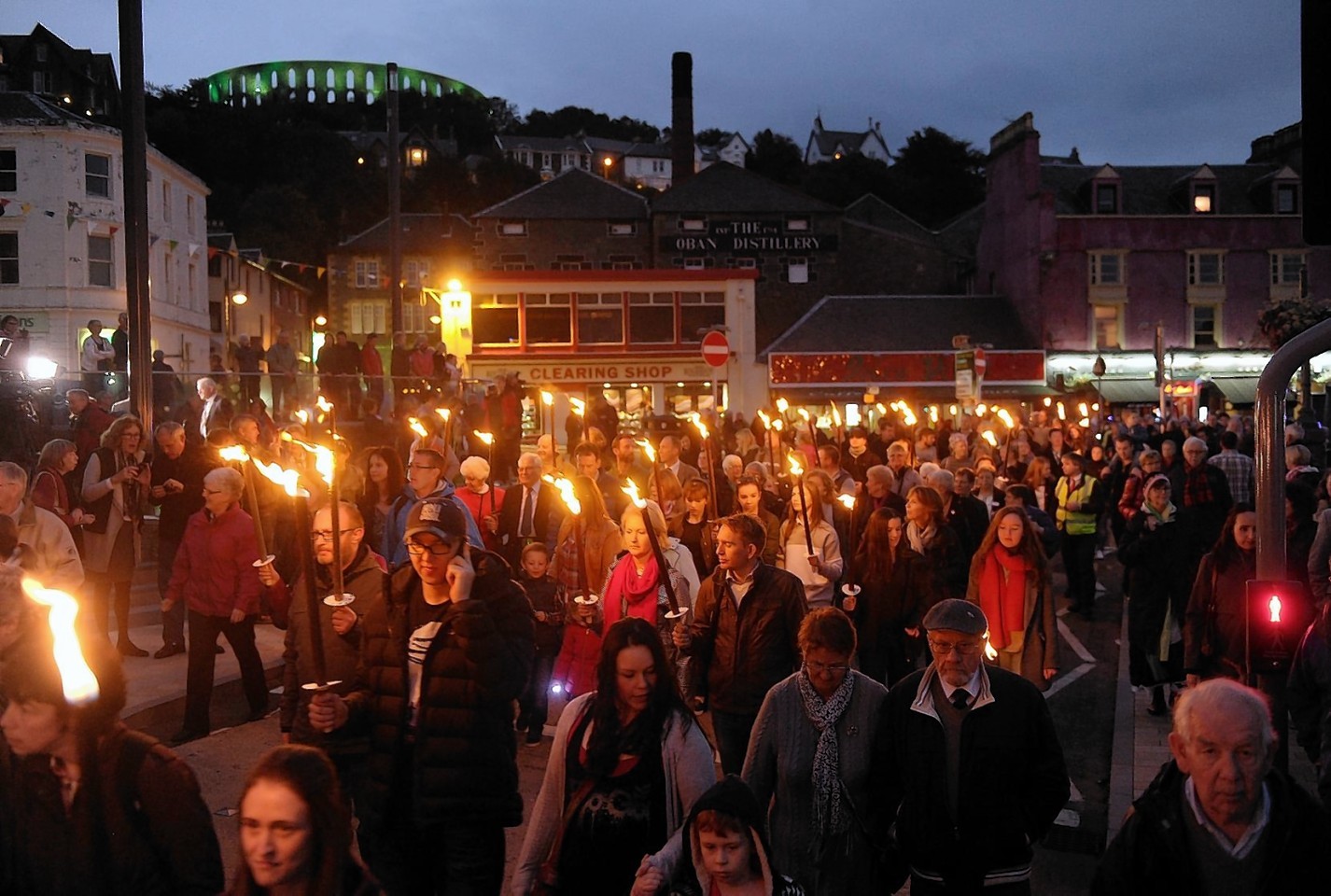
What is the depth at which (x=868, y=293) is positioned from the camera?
186 ft

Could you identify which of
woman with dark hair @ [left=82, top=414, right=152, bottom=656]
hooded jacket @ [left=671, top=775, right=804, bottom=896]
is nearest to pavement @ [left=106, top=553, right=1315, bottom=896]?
woman with dark hair @ [left=82, top=414, right=152, bottom=656]

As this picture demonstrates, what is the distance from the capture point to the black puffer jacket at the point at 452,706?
4.67 meters

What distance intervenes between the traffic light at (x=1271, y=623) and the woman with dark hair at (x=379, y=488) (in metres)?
6.58

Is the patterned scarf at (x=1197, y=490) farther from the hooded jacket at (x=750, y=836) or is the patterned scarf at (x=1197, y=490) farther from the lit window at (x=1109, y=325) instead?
the lit window at (x=1109, y=325)

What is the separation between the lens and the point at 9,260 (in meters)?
39.6

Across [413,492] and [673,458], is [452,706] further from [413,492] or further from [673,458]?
[673,458]

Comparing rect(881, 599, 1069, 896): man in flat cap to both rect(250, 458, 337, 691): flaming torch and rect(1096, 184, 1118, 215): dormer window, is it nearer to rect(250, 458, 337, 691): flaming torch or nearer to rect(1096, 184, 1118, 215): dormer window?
rect(250, 458, 337, 691): flaming torch

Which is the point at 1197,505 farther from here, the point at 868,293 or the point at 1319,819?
the point at 868,293

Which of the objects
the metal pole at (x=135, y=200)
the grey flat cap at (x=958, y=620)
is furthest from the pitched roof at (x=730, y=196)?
the grey flat cap at (x=958, y=620)

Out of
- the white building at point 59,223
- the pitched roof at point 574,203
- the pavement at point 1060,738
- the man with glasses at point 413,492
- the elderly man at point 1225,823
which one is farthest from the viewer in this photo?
the pitched roof at point 574,203

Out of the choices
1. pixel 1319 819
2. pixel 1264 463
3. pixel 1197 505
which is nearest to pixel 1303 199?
pixel 1264 463

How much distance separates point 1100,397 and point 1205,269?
12488mm

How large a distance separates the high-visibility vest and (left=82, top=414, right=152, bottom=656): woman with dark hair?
9478 millimetres

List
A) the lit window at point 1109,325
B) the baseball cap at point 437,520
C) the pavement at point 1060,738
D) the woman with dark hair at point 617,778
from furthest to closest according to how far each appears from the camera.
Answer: the lit window at point 1109,325
the pavement at point 1060,738
the baseball cap at point 437,520
the woman with dark hair at point 617,778
